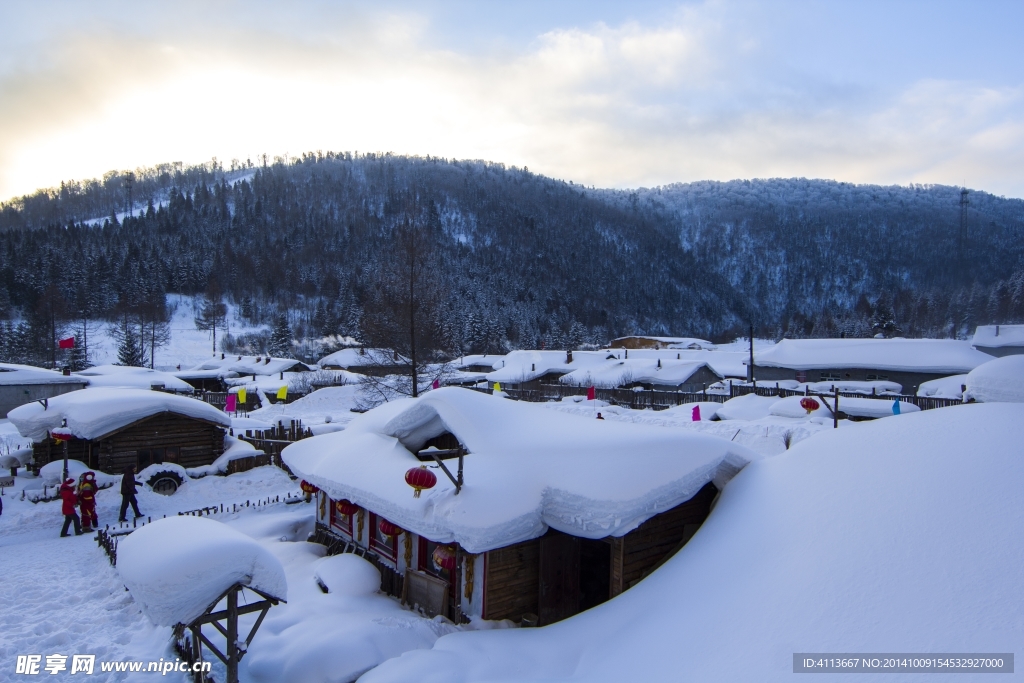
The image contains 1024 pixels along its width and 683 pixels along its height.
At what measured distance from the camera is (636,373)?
4625cm

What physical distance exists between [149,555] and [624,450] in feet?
22.6

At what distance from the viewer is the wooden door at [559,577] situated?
9953 mm

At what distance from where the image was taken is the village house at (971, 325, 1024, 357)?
45.2m

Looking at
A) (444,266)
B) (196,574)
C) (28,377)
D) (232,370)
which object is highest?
(444,266)

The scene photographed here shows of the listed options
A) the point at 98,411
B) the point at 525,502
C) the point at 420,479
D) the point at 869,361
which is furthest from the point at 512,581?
the point at 869,361

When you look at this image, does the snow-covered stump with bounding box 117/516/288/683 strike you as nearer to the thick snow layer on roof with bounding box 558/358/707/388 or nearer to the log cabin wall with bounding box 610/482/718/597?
the log cabin wall with bounding box 610/482/718/597

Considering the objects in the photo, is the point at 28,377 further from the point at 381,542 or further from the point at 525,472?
the point at 525,472

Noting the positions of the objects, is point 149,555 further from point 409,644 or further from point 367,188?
point 367,188

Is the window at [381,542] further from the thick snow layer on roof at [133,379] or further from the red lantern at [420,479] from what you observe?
the thick snow layer on roof at [133,379]

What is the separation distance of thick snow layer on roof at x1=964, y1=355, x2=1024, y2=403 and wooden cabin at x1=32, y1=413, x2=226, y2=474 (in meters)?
24.8

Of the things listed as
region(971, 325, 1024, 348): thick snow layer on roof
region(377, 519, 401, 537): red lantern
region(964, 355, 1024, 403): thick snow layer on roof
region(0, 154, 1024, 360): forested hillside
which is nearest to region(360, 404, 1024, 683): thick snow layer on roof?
region(377, 519, 401, 537): red lantern

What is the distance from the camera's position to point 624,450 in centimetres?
962

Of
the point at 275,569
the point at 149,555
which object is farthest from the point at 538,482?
the point at 149,555

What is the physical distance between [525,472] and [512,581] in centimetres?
190
